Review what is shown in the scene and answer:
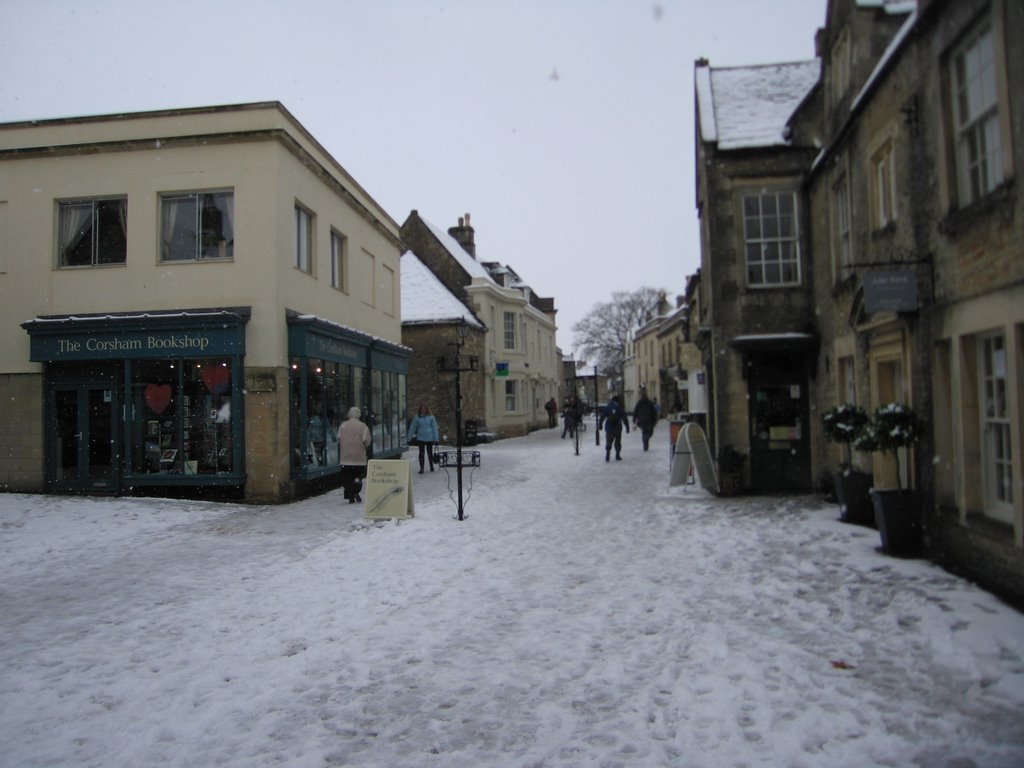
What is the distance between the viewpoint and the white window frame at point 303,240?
14.8 metres

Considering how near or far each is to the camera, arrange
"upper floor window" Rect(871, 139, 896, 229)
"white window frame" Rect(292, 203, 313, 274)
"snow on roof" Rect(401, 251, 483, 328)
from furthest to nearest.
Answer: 1. "snow on roof" Rect(401, 251, 483, 328)
2. "white window frame" Rect(292, 203, 313, 274)
3. "upper floor window" Rect(871, 139, 896, 229)

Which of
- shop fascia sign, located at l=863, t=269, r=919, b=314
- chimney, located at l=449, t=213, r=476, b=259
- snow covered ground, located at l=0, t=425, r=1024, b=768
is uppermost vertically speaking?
chimney, located at l=449, t=213, r=476, b=259

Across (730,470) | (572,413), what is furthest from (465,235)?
(730,470)

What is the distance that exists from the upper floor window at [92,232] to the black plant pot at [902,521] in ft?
45.3

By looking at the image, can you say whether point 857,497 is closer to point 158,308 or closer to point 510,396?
point 158,308

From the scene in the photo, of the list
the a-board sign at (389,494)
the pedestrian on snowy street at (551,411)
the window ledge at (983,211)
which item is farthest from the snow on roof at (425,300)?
the window ledge at (983,211)

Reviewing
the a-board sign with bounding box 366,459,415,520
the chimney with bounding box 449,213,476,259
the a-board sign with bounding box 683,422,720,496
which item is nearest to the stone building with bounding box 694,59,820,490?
the a-board sign with bounding box 683,422,720,496

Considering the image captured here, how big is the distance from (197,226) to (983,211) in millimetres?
12865

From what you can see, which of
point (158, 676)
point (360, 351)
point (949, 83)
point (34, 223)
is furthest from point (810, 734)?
point (34, 223)

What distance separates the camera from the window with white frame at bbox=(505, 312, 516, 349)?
3501 centimetres

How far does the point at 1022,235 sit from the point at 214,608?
7.71 metres

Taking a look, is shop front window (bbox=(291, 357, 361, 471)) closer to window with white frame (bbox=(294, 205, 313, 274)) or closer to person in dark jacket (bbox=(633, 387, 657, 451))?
window with white frame (bbox=(294, 205, 313, 274))

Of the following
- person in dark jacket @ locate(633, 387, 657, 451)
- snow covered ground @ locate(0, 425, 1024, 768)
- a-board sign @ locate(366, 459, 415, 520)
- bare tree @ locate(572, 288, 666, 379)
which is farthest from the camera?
bare tree @ locate(572, 288, 666, 379)

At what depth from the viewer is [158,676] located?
503 cm
